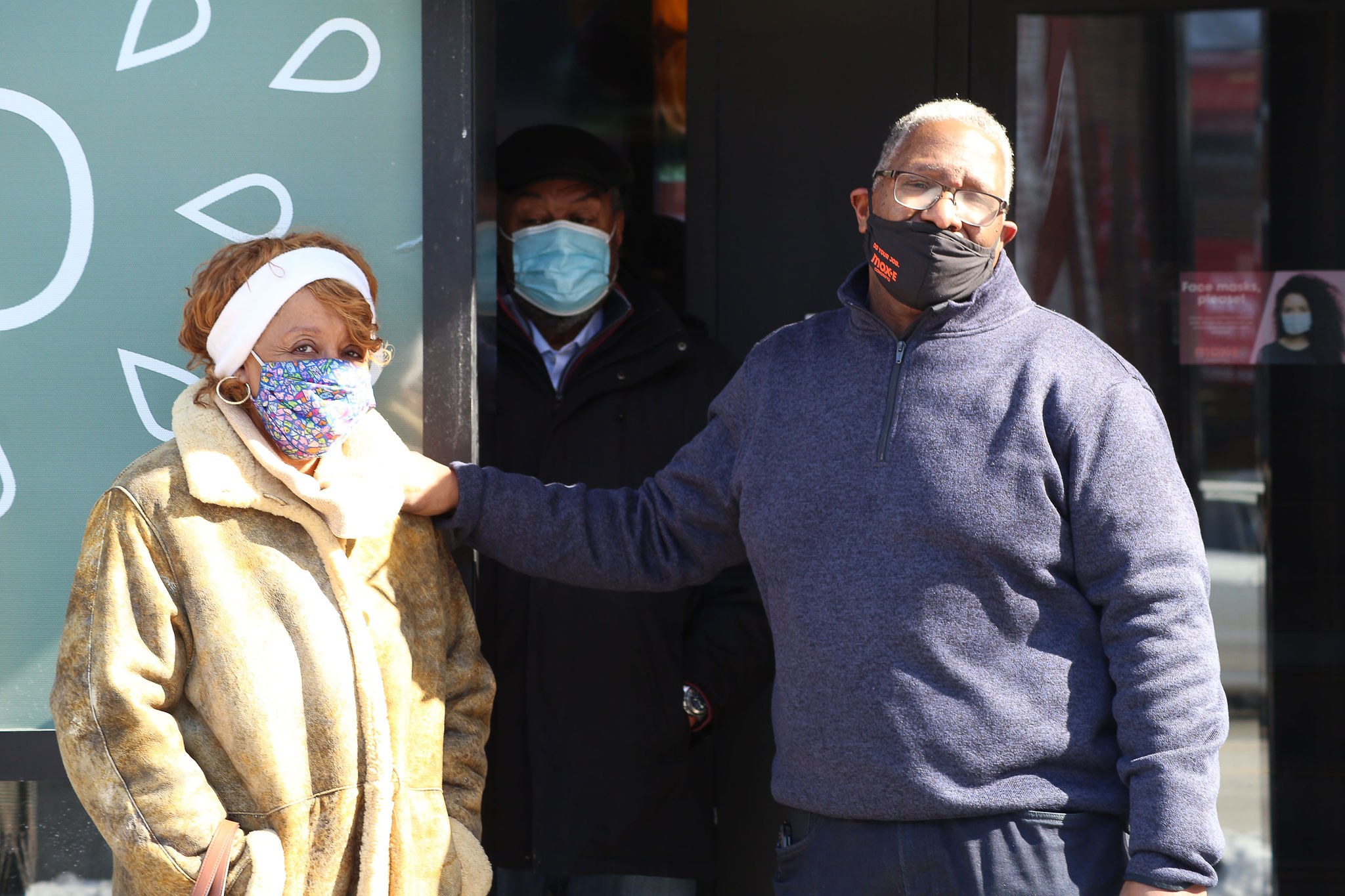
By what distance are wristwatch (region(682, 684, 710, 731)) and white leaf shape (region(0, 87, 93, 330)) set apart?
141 centimetres

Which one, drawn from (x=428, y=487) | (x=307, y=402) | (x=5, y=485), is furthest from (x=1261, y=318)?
(x=5, y=485)

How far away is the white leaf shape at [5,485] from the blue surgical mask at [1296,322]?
3058 mm

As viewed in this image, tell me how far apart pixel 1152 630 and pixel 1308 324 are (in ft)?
6.27

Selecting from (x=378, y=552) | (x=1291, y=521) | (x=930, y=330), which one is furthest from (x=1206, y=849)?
(x=1291, y=521)

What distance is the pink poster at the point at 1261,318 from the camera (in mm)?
3416

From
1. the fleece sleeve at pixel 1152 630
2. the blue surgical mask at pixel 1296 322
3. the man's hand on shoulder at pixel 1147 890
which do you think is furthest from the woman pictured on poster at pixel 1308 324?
the man's hand on shoulder at pixel 1147 890

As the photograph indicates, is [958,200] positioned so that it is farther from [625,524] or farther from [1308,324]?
[1308,324]

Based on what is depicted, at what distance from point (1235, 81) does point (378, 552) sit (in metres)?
2.75

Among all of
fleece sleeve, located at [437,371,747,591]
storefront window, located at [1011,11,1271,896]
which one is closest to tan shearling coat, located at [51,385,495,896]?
fleece sleeve, located at [437,371,747,591]

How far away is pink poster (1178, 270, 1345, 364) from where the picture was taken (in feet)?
11.2

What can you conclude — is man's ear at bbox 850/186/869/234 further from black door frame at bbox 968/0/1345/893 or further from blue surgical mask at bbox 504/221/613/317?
black door frame at bbox 968/0/1345/893

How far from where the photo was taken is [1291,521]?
138 inches

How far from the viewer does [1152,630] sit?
6.24 ft

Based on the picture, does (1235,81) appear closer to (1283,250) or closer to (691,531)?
(1283,250)
